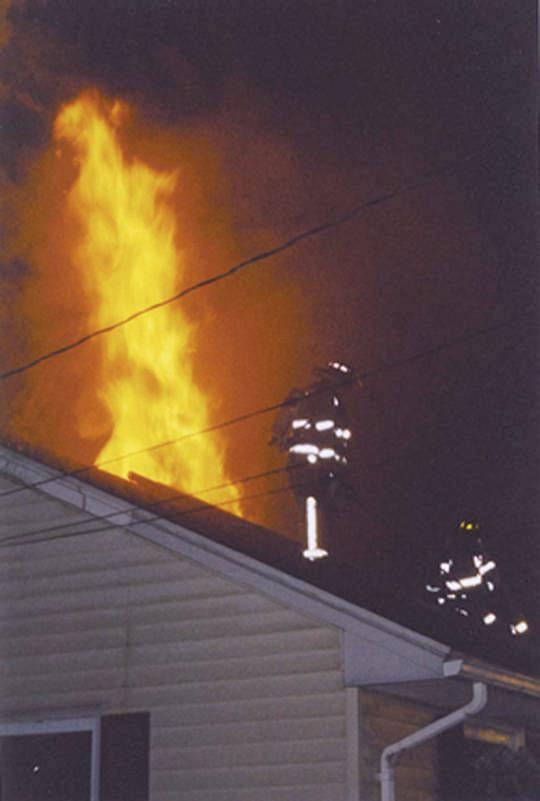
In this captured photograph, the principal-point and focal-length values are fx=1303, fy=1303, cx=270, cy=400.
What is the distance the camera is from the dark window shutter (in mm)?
10984

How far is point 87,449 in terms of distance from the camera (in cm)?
1911

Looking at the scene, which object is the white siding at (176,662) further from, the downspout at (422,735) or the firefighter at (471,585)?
the firefighter at (471,585)

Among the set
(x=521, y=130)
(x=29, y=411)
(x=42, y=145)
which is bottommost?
(x=521, y=130)

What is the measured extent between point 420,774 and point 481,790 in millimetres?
586

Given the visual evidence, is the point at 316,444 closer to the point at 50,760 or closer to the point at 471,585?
the point at 471,585

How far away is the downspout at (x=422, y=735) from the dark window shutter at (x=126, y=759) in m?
2.11

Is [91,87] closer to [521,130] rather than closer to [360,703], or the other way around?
[521,130]

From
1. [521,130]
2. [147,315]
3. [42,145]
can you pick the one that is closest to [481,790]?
[521,130]

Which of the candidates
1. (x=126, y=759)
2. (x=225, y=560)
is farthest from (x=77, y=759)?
(x=225, y=560)

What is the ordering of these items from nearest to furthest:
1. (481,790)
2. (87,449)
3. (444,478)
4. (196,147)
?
(481,790)
(87,449)
(196,147)
(444,478)

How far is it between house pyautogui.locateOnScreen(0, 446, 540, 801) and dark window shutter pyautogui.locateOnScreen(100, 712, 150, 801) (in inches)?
0.5

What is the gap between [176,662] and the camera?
11.2 meters

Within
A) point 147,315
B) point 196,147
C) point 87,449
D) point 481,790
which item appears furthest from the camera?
point 196,147

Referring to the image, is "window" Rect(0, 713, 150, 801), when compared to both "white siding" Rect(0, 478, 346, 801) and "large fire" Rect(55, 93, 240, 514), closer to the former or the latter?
"white siding" Rect(0, 478, 346, 801)
